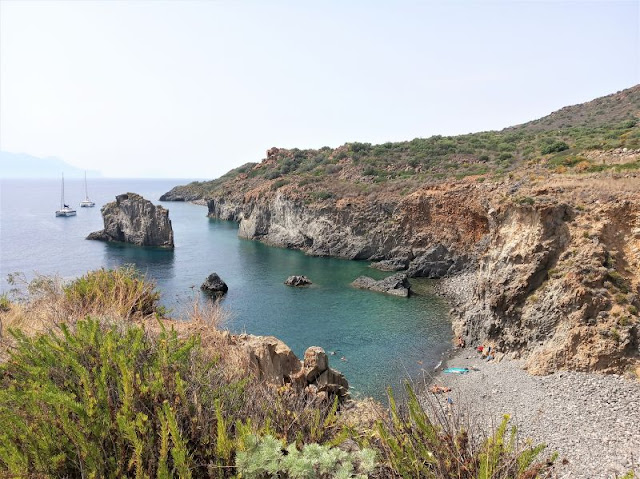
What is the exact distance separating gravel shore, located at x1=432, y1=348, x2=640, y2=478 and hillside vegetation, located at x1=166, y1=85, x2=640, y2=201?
17893mm

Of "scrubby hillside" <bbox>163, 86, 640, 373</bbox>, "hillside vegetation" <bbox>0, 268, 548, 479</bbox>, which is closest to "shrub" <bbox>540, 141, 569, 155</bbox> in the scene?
"scrubby hillside" <bbox>163, 86, 640, 373</bbox>

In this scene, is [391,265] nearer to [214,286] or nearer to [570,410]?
[214,286]

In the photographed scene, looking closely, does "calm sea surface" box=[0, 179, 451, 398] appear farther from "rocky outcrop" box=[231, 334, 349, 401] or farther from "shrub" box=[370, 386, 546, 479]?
"rocky outcrop" box=[231, 334, 349, 401]

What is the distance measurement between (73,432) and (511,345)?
2101 cm

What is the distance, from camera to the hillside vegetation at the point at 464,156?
A: 41656 millimetres

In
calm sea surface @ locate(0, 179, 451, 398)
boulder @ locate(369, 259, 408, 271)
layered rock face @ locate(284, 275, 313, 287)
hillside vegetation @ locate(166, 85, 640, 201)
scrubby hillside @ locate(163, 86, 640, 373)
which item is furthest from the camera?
boulder @ locate(369, 259, 408, 271)

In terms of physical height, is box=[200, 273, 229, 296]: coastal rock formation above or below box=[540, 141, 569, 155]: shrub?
below

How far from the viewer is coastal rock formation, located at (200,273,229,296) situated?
3668 centimetres

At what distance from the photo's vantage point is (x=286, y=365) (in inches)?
507

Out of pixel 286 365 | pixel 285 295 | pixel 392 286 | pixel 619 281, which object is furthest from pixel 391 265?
pixel 286 365

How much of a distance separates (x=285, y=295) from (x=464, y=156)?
36.6 m

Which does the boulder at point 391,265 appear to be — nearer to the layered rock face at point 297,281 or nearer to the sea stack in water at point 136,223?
the layered rock face at point 297,281

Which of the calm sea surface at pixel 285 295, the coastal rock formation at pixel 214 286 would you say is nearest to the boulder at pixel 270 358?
the calm sea surface at pixel 285 295

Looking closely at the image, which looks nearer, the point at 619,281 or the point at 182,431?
the point at 182,431
